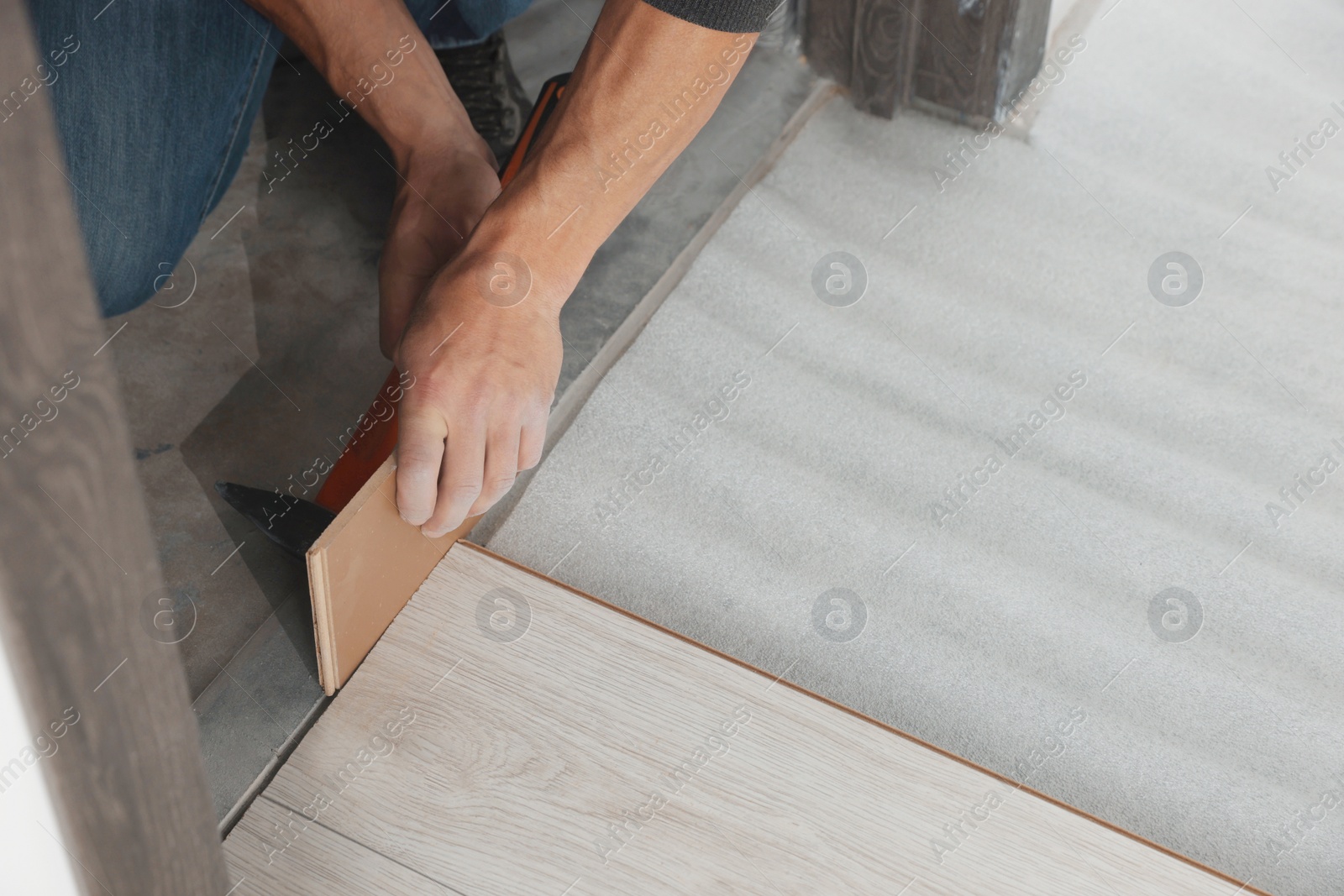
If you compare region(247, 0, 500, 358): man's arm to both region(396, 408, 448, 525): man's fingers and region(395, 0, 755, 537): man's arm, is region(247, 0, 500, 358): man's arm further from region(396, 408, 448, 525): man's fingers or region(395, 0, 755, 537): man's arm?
region(396, 408, 448, 525): man's fingers

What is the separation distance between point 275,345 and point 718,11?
0.89 meters

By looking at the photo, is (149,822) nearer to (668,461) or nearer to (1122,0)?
(668,461)

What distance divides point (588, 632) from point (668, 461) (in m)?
0.33

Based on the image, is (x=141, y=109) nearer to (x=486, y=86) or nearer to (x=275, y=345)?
(x=275, y=345)

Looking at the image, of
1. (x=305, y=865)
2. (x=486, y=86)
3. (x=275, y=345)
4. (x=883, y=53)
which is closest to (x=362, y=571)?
(x=305, y=865)

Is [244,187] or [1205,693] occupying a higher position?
[244,187]

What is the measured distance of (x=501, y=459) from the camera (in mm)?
1168

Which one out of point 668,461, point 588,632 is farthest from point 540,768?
point 668,461

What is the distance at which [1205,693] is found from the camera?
1316 mm

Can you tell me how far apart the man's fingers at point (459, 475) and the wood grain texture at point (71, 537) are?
545mm

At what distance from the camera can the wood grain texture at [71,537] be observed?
0.43 meters

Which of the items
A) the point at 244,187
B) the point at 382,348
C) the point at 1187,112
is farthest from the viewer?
the point at 1187,112

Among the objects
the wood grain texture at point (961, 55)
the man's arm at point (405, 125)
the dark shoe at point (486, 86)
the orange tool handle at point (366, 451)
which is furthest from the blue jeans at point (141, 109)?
the wood grain texture at point (961, 55)

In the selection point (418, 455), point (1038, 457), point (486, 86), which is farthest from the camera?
point (486, 86)
